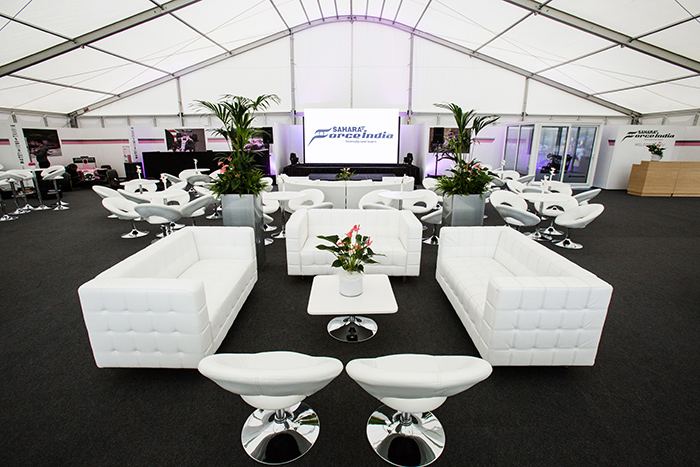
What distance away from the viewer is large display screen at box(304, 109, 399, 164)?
11719mm

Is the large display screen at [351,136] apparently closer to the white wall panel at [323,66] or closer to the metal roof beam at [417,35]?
the white wall panel at [323,66]

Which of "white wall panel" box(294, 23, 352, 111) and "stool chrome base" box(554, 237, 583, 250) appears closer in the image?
"stool chrome base" box(554, 237, 583, 250)

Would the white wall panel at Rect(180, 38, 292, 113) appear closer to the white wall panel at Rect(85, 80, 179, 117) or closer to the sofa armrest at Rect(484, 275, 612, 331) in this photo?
the white wall panel at Rect(85, 80, 179, 117)

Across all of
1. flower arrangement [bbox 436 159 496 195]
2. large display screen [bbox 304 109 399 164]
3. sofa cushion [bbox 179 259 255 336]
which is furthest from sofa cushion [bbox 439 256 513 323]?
large display screen [bbox 304 109 399 164]

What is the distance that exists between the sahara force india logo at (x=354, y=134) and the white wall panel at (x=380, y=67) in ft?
4.84

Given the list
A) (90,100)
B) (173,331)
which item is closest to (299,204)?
(173,331)

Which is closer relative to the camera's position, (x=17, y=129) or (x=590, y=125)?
(x=17, y=129)

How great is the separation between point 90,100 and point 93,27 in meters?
5.82

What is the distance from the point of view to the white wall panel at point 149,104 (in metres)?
12.9

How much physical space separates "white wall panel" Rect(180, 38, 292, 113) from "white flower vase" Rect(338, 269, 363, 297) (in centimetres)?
1144

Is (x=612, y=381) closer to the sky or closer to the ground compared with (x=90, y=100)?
closer to the ground

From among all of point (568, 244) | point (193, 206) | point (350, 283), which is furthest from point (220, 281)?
point (568, 244)

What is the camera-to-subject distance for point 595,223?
6.76 meters

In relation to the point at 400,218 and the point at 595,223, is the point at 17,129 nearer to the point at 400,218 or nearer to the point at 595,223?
the point at 400,218
